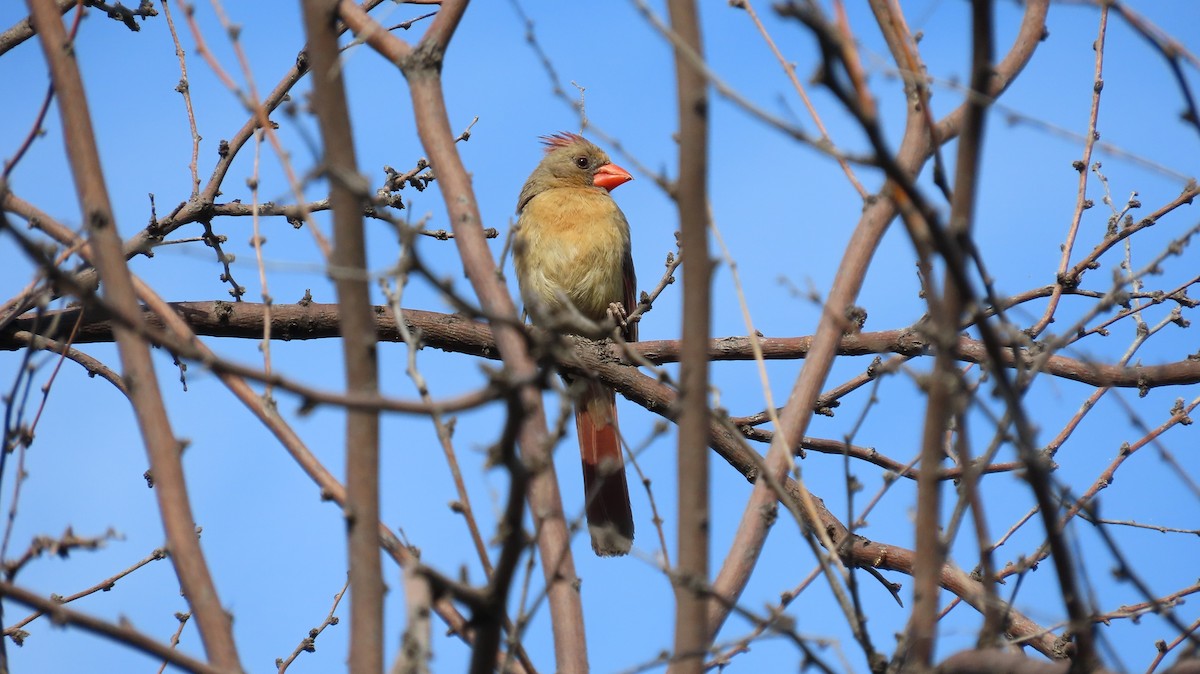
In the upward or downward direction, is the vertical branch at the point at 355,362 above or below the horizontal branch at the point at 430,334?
below

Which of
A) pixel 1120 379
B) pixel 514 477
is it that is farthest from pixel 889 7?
pixel 1120 379

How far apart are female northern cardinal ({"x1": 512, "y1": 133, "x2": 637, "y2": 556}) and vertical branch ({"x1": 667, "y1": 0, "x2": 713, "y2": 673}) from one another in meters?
3.49

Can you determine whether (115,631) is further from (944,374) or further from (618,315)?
(618,315)

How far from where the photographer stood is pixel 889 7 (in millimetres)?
1959

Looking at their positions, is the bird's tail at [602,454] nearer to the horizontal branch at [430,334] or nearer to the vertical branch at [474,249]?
the horizontal branch at [430,334]

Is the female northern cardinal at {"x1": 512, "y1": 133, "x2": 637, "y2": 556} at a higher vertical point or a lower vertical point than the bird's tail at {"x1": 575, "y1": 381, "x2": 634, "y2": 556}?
higher

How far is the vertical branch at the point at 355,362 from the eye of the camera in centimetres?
160

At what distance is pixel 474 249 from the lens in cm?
221

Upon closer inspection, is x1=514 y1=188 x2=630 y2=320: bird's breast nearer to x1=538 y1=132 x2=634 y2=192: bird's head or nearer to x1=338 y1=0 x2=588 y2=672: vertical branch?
x1=538 y1=132 x2=634 y2=192: bird's head

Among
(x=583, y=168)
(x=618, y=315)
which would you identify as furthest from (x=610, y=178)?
(x=618, y=315)

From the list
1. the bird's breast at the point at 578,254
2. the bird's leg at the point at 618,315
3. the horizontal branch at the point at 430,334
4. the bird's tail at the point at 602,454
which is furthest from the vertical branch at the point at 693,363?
the bird's breast at the point at 578,254

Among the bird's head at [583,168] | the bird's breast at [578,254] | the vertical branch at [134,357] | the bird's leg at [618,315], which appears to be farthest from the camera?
the bird's head at [583,168]

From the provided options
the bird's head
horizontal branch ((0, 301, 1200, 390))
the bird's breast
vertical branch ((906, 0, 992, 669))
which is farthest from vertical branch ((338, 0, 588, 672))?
the bird's head

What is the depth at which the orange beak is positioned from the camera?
683 cm
